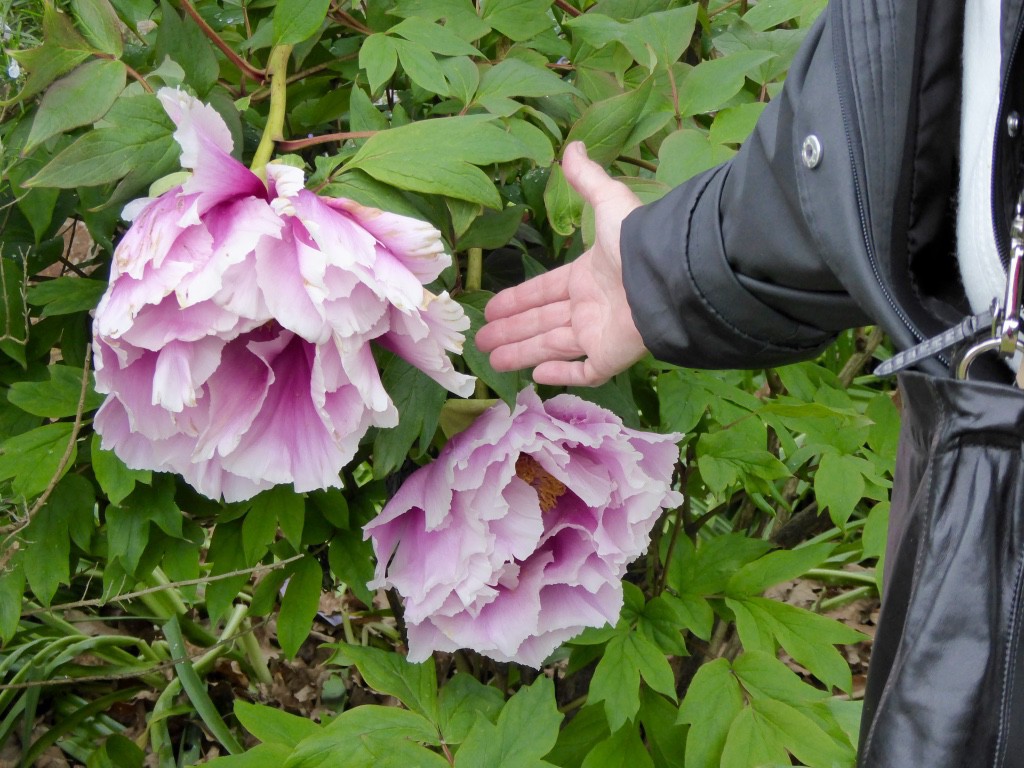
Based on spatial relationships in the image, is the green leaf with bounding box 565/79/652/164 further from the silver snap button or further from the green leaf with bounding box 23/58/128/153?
the green leaf with bounding box 23/58/128/153

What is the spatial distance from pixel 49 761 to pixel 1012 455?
5.42 ft

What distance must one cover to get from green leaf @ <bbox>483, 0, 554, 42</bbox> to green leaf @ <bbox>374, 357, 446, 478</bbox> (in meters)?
0.38

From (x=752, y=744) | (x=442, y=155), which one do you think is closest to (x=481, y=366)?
(x=442, y=155)

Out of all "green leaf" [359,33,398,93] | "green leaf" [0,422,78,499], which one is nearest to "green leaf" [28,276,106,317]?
"green leaf" [0,422,78,499]

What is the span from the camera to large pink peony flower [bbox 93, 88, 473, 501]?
27.5 inches

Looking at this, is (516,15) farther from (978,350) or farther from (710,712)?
(710,712)

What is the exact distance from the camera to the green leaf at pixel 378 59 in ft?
2.97

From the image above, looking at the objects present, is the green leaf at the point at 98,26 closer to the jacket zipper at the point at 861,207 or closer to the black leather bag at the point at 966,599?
the jacket zipper at the point at 861,207

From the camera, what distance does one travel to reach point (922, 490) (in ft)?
2.26

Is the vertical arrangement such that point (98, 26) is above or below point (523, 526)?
above

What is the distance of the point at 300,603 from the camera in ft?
3.66

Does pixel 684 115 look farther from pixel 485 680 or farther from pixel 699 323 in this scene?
pixel 485 680

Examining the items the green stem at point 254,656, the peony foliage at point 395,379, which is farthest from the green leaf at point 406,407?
the green stem at point 254,656

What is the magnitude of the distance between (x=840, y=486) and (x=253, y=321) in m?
0.72
